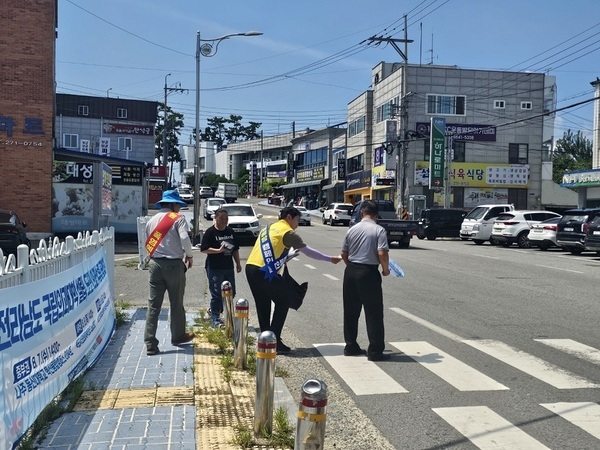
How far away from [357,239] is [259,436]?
10.9 feet

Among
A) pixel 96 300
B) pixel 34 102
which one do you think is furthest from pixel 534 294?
pixel 34 102

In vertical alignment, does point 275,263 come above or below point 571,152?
below

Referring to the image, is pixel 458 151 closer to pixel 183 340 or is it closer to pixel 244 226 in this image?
pixel 244 226

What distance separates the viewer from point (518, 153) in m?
50.0

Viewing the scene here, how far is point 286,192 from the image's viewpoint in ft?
293

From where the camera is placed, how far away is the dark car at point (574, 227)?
23048mm

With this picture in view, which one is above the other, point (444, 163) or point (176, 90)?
point (176, 90)

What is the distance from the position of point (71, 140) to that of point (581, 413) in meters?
62.6

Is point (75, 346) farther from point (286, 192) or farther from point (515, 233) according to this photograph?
point (286, 192)

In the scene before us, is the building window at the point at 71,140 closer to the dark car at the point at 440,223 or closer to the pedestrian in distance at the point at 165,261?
the dark car at the point at 440,223

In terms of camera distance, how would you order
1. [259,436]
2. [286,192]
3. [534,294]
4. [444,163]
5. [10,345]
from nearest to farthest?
1. [10,345]
2. [259,436]
3. [534,294]
4. [444,163]
5. [286,192]

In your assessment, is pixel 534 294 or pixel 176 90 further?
pixel 176 90

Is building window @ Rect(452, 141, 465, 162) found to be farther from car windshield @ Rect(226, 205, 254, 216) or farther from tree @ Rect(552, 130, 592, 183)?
tree @ Rect(552, 130, 592, 183)

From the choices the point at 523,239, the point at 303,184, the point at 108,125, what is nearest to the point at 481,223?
the point at 523,239
